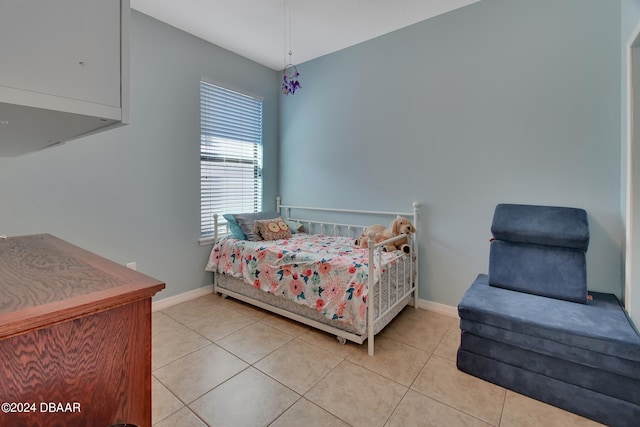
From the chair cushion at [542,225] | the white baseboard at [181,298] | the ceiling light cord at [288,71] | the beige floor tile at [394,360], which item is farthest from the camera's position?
the white baseboard at [181,298]

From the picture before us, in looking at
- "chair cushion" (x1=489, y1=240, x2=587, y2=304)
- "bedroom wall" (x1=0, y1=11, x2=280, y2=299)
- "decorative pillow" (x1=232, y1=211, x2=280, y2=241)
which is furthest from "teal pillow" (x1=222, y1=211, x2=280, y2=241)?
"chair cushion" (x1=489, y1=240, x2=587, y2=304)

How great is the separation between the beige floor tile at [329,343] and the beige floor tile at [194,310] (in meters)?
0.91

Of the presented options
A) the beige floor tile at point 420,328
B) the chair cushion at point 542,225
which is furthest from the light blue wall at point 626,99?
the beige floor tile at point 420,328

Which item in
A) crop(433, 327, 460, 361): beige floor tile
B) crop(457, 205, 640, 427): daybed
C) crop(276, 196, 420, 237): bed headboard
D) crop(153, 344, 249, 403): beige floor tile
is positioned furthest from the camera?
crop(276, 196, 420, 237): bed headboard

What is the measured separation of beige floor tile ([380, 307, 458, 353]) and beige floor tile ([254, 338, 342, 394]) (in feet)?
1.88

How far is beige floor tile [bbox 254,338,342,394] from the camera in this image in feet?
5.88

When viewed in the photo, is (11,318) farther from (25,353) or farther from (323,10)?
(323,10)

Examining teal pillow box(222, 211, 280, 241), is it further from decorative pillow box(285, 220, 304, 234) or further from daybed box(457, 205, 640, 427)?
daybed box(457, 205, 640, 427)

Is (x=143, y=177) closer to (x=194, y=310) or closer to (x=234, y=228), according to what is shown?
(x=234, y=228)

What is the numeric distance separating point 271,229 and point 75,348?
242cm

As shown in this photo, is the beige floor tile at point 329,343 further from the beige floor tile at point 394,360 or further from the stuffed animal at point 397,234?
the stuffed animal at point 397,234

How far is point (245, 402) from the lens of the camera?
1633 millimetres

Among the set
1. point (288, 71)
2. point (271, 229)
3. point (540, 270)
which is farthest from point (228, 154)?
point (540, 270)

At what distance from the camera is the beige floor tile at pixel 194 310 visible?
2631mm
